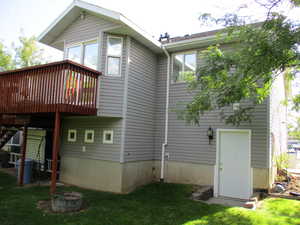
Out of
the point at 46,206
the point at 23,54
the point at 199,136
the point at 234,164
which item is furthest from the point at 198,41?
the point at 23,54

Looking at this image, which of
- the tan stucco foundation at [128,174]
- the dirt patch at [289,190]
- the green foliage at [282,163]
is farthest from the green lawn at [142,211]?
the green foliage at [282,163]

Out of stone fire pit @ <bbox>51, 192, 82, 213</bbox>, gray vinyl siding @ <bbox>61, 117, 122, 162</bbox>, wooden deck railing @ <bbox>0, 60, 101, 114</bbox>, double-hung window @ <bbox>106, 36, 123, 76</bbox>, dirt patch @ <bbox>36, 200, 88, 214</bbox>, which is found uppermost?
double-hung window @ <bbox>106, 36, 123, 76</bbox>

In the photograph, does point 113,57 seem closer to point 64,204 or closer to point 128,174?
point 128,174

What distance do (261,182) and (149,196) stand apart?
3.68 m

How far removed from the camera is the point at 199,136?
28.5 feet

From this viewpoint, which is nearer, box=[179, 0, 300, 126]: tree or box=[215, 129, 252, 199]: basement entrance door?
box=[179, 0, 300, 126]: tree

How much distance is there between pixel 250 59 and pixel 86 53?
609 cm

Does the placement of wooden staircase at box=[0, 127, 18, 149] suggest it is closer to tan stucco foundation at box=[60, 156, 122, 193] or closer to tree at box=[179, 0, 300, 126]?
tan stucco foundation at box=[60, 156, 122, 193]

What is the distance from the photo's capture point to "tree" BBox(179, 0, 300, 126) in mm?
5055

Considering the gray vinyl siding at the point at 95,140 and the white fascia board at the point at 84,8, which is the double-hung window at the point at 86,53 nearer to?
the white fascia board at the point at 84,8

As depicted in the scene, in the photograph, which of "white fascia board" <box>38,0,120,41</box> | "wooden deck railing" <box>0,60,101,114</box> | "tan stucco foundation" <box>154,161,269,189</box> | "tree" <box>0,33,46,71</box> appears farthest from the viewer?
"tree" <box>0,33,46,71</box>

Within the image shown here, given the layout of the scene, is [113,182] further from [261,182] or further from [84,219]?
[261,182]

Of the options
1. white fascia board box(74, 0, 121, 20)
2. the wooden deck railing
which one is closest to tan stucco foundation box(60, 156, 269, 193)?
the wooden deck railing

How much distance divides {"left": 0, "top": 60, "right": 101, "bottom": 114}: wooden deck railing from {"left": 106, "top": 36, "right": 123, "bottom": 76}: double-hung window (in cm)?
53
